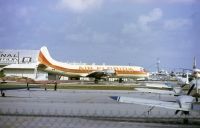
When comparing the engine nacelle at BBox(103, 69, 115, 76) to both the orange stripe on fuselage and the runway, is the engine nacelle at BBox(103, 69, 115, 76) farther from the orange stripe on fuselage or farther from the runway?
the runway

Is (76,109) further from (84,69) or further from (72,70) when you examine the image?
(72,70)

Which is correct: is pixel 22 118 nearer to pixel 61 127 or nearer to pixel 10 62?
pixel 61 127

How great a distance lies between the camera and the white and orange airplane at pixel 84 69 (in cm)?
9344

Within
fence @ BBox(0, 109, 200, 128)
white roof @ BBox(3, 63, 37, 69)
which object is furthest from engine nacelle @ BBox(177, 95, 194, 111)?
white roof @ BBox(3, 63, 37, 69)

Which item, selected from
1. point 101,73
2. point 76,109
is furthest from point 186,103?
point 101,73

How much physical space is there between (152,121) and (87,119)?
9.74ft

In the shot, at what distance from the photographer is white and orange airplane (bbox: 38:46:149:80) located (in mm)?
93438

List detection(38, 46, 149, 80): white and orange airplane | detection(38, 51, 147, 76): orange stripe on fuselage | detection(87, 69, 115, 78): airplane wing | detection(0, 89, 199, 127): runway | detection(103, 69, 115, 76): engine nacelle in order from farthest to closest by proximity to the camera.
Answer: detection(38, 51, 147, 76): orange stripe on fuselage < detection(38, 46, 149, 80): white and orange airplane < detection(103, 69, 115, 76): engine nacelle < detection(87, 69, 115, 78): airplane wing < detection(0, 89, 199, 127): runway

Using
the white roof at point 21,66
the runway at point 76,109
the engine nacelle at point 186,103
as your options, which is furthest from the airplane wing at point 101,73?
the engine nacelle at point 186,103

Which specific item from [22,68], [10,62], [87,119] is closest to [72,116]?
[87,119]

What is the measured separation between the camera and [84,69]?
93750 mm

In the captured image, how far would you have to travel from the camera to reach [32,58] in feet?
419

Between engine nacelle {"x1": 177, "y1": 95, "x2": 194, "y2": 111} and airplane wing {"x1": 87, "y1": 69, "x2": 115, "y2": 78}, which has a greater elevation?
airplane wing {"x1": 87, "y1": 69, "x2": 115, "y2": 78}

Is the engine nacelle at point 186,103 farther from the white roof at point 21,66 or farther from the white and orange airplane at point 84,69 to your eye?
the white roof at point 21,66
